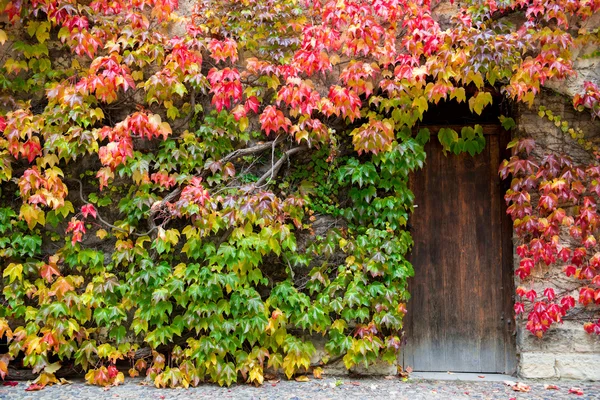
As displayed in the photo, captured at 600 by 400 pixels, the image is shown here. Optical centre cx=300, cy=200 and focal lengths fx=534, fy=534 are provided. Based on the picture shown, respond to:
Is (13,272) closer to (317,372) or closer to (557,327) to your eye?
(317,372)

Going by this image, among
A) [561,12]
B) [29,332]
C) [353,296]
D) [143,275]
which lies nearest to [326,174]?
[353,296]

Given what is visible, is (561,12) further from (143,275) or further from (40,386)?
(40,386)

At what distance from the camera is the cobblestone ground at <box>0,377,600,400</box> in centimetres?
375

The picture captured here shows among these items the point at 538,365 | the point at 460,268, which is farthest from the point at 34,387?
the point at 538,365

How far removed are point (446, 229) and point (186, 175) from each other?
226 cm

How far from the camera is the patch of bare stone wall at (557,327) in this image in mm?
4133

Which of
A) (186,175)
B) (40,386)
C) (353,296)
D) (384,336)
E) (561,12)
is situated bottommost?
(40,386)

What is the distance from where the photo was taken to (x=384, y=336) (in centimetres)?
428

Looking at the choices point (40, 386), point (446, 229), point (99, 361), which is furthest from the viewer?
point (446, 229)

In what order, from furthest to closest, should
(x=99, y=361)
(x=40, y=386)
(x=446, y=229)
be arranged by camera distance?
(x=446, y=229) < (x=99, y=361) < (x=40, y=386)

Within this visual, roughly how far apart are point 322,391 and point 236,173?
1855mm

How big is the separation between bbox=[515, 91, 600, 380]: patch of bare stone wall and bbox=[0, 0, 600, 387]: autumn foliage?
12 cm

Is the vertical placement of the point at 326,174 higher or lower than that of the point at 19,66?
lower

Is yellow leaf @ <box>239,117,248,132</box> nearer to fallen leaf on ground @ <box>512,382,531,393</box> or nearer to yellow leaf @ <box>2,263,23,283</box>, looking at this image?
yellow leaf @ <box>2,263,23,283</box>
